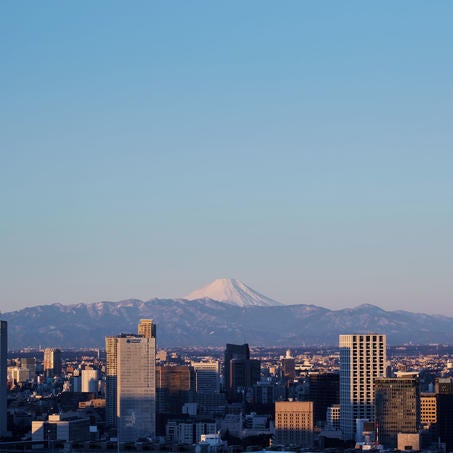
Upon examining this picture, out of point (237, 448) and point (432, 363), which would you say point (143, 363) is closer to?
point (237, 448)

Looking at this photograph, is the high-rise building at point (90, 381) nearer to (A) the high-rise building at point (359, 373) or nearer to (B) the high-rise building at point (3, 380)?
(B) the high-rise building at point (3, 380)

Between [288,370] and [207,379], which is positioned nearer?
[207,379]

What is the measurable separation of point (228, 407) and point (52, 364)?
132ft

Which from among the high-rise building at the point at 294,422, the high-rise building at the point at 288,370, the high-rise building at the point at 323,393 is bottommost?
the high-rise building at the point at 294,422

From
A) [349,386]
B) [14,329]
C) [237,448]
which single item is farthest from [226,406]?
[14,329]

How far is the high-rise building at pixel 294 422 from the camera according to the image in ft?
219

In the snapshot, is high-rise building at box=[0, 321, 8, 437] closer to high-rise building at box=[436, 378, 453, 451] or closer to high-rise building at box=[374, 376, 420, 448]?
high-rise building at box=[374, 376, 420, 448]

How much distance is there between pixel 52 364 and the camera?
128m

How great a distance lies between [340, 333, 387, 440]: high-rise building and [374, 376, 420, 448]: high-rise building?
193 cm

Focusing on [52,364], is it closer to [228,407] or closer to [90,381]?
[90,381]

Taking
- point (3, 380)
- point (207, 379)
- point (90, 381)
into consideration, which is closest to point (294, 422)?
point (3, 380)

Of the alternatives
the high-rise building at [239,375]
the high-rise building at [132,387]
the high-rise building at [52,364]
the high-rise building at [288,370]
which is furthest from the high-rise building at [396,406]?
the high-rise building at [52,364]

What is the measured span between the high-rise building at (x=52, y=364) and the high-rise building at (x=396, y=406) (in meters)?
56.8

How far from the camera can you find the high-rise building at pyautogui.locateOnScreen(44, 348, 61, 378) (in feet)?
407
